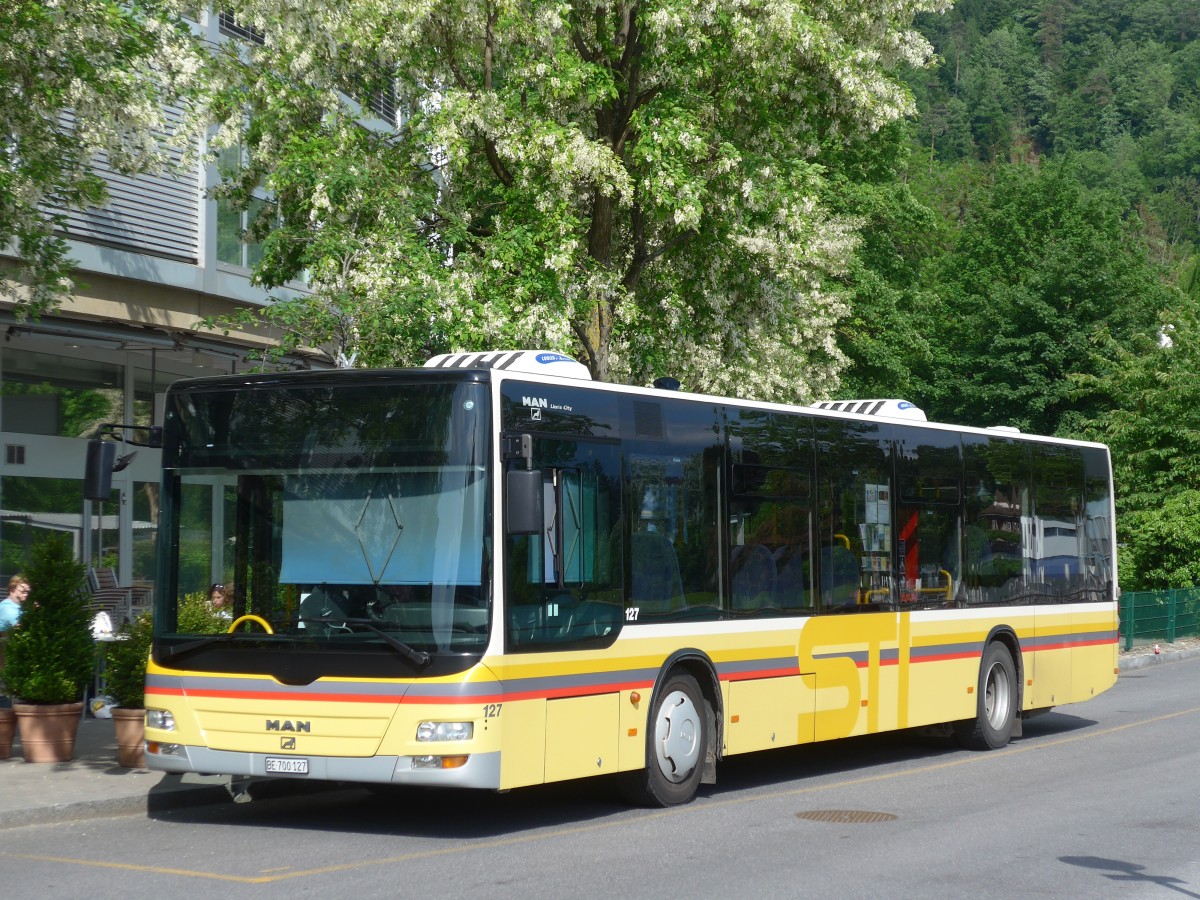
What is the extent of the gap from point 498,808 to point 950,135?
109 meters

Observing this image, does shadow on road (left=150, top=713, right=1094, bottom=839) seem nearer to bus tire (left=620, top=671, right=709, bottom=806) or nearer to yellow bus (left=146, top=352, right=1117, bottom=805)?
bus tire (left=620, top=671, right=709, bottom=806)

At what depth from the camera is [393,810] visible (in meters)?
12.0

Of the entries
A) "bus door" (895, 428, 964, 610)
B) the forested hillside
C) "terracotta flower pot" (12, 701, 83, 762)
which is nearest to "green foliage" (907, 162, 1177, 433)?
the forested hillside

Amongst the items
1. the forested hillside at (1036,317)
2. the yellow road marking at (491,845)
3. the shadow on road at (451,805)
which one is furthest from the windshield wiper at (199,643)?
the forested hillside at (1036,317)

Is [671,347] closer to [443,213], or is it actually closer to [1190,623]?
[443,213]

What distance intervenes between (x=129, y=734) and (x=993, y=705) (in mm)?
8836

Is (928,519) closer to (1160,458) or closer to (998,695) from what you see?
(998,695)

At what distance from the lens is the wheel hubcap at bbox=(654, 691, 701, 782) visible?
39.1 ft

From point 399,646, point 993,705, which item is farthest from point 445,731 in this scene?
point 993,705

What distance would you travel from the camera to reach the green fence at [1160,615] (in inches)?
1293

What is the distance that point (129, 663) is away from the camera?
13117 mm

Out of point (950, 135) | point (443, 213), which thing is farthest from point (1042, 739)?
point (950, 135)

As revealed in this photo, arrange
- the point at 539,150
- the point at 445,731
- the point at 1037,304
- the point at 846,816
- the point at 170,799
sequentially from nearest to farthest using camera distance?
the point at 445,731 < the point at 846,816 < the point at 170,799 < the point at 539,150 < the point at 1037,304

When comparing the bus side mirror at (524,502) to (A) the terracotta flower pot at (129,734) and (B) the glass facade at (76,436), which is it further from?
(B) the glass facade at (76,436)
